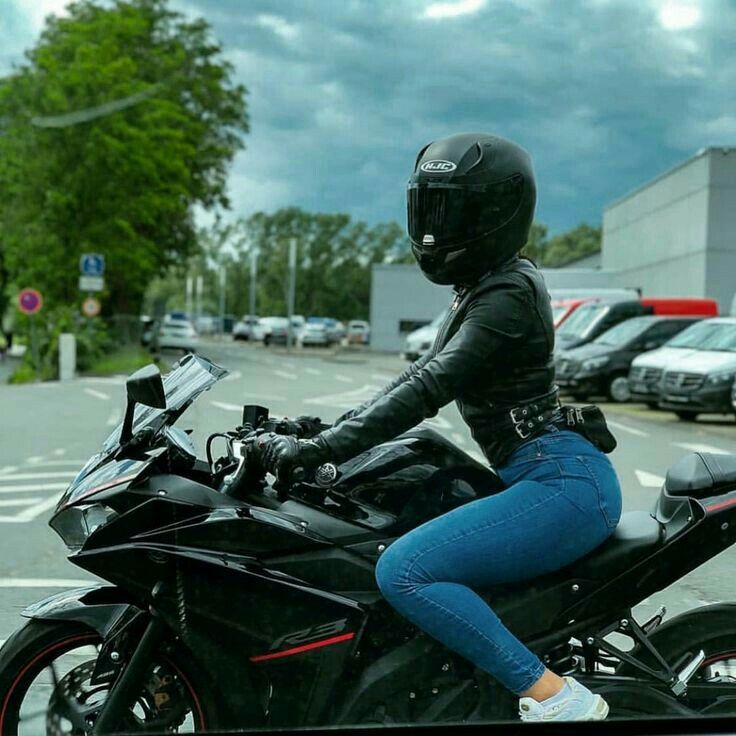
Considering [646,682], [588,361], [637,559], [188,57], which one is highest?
[188,57]

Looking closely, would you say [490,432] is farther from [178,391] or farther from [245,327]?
[245,327]

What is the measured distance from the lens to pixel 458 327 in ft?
8.13

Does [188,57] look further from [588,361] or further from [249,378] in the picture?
[588,361]

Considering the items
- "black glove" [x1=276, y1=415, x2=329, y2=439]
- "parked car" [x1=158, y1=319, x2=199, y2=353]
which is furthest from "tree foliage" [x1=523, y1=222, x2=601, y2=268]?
"parked car" [x1=158, y1=319, x2=199, y2=353]

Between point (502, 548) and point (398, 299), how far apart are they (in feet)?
2.37

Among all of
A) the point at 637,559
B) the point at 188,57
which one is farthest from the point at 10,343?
the point at 637,559

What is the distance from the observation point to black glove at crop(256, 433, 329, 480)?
2279 mm

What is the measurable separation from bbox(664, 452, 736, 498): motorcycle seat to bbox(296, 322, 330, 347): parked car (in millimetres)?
978

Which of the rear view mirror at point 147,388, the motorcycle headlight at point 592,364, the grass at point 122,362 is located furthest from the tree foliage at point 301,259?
the motorcycle headlight at point 592,364

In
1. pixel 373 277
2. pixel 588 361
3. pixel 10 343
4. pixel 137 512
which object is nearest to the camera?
pixel 137 512

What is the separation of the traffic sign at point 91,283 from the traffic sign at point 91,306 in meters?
0.03

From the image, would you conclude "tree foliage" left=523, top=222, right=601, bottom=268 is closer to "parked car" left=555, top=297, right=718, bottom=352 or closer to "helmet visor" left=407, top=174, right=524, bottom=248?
"helmet visor" left=407, top=174, right=524, bottom=248

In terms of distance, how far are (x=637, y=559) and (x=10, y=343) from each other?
199cm

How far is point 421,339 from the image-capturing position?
3107 mm
